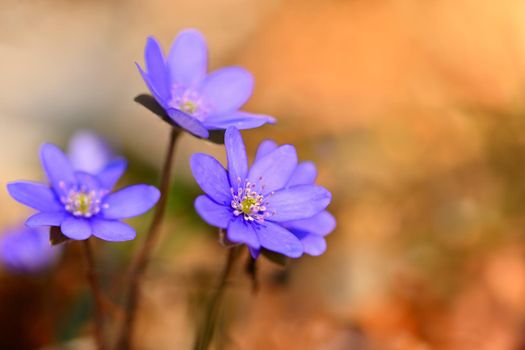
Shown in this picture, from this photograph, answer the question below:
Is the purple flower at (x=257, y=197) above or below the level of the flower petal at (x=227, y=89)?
below

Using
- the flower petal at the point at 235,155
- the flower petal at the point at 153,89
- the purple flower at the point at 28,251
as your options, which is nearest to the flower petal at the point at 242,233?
the flower petal at the point at 235,155

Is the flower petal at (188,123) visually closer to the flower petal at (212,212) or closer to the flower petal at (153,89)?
the flower petal at (153,89)

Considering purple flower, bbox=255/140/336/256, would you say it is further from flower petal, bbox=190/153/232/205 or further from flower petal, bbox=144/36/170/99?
flower petal, bbox=144/36/170/99

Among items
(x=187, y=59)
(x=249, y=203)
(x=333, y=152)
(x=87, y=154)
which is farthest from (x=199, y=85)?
(x=333, y=152)

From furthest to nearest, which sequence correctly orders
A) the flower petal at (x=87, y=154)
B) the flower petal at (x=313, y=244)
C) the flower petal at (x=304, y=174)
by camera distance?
the flower petal at (x=87, y=154), the flower petal at (x=304, y=174), the flower petal at (x=313, y=244)

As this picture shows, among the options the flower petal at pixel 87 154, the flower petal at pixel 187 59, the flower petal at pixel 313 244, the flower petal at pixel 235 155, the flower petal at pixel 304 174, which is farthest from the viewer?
the flower petal at pixel 87 154

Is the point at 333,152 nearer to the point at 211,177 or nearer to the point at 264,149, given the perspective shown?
the point at 264,149

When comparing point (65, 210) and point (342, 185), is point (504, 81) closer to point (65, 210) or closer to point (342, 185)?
point (342, 185)
